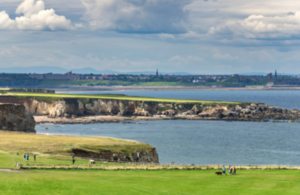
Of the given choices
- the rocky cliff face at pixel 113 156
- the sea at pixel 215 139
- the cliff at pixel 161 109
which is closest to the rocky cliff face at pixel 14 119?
the sea at pixel 215 139

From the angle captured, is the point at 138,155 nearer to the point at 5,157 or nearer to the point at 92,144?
the point at 92,144

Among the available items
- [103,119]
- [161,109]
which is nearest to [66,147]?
[103,119]

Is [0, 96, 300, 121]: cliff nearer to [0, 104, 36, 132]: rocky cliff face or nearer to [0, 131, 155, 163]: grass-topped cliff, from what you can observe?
[0, 104, 36, 132]: rocky cliff face

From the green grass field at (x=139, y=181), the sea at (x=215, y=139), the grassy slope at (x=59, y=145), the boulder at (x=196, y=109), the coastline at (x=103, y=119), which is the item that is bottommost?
the sea at (x=215, y=139)

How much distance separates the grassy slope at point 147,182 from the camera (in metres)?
36.9

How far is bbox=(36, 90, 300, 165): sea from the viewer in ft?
255

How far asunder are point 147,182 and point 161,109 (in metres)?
119

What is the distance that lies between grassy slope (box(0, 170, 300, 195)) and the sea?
26543 millimetres

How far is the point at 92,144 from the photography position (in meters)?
66.1

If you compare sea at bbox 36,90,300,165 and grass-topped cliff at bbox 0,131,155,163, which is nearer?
grass-topped cliff at bbox 0,131,155,163

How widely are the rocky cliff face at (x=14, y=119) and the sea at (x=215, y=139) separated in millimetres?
13142

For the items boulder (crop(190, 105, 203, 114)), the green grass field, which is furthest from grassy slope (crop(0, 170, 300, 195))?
boulder (crop(190, 105, 203, 114))

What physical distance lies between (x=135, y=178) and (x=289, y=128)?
304ft

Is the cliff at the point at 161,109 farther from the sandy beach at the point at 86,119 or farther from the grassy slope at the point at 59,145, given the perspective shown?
the grassy slope at the point at 59,145
